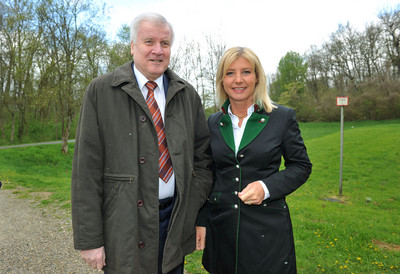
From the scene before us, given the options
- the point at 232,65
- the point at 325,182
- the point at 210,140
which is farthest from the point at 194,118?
the point at 325,182

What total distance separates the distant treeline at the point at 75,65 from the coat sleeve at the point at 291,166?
19.0 m

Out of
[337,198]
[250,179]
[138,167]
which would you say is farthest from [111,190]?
[337,198]

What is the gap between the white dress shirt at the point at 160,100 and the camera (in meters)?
2.08

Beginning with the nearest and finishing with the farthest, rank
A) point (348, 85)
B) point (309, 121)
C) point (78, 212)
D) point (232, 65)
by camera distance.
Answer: point (78, 212) < point (232, 65) < point (348, 85) < point (309, 121)

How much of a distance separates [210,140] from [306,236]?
4011mm

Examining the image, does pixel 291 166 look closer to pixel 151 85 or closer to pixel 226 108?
pixel 226 108

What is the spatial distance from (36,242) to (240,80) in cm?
532

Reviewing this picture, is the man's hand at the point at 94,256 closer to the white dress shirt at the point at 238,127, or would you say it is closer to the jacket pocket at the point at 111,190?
the jacket pocket at the point at 111,190

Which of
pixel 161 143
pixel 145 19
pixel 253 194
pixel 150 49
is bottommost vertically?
pixel 253 194

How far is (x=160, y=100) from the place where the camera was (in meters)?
2.19

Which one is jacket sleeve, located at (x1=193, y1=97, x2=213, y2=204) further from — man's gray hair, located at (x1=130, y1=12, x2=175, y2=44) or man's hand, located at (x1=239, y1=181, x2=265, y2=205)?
man's gray hair, located at (x1=130, y1=12, x2=175, y2=44)

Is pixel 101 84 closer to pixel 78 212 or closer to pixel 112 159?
pixel 112 159

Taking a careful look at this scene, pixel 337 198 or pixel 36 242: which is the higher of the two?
pixel 36 242

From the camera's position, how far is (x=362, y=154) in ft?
52.6
